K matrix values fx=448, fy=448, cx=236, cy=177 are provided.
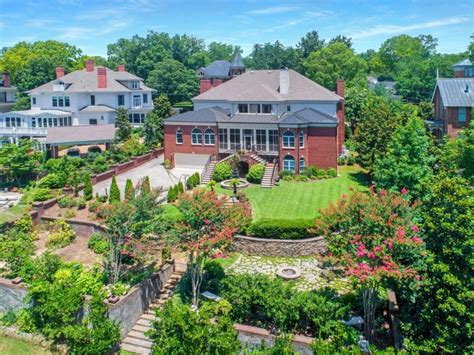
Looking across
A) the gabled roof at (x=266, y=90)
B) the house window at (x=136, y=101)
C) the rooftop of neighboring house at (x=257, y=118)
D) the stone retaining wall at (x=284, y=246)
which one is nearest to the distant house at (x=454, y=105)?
the gabled roof at (x=266, y=90)

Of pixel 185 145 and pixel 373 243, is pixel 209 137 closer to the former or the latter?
pixel 185 145

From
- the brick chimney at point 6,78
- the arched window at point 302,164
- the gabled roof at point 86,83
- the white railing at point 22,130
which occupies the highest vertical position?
the brick chimney at point 6,78

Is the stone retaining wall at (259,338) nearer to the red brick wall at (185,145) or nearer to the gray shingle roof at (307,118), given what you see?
the gray shingle roof at (307,118)

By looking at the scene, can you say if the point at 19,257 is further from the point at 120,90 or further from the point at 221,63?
the point at 221,63

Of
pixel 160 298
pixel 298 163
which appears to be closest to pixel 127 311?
pixel 160 298

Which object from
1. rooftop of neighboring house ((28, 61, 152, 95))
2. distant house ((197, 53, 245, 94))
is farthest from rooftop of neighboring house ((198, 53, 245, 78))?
rooftop of neighboring house ((28, 61, 152, 95))

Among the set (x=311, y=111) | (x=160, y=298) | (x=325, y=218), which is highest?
(x=311, y=111)

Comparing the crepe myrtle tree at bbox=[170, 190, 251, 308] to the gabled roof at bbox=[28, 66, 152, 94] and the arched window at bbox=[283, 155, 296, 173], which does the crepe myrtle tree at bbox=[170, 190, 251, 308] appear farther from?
the gabled roof at bbox=[28, 66, 152, 94]
